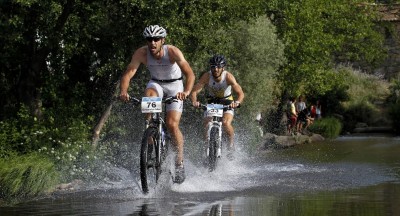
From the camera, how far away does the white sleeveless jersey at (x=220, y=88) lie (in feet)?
59.4

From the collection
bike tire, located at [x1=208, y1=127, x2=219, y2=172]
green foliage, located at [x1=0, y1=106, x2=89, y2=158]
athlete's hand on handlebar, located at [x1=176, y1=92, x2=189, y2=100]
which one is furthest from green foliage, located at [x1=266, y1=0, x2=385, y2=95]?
athlete's hand on handlebar, located at [x1=176, y1=92, x2=189, y2=100]

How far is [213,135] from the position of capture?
17.4m

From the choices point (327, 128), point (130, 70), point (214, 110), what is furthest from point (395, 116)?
point (130, 70)

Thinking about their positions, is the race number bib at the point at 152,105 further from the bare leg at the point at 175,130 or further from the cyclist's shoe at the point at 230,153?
the cyclist's shoe at the point at 230,153

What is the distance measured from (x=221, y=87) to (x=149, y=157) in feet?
15.9

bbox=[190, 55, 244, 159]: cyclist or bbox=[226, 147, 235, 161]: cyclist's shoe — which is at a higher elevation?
bbox=[190, 55, 244, 159]: cyclist

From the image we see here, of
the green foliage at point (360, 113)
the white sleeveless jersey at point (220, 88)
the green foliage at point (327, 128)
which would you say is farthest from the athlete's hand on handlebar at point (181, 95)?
the green foliage at point (360, 113)

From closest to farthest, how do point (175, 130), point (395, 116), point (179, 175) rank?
point (179, 175) < point (175, 130) < point (395, 116)

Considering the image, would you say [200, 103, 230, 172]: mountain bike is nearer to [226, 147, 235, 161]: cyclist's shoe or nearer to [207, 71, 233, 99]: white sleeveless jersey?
[207, 71, 233, 99]: white sleeveless jersey

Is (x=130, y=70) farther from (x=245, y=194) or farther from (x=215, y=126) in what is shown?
(x=215, y=126)

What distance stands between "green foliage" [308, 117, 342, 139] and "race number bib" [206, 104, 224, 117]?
900 inches

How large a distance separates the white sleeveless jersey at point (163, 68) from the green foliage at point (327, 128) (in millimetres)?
25912

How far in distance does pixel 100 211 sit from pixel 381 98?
43.2m

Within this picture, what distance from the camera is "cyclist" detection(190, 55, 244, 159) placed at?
17688mm
